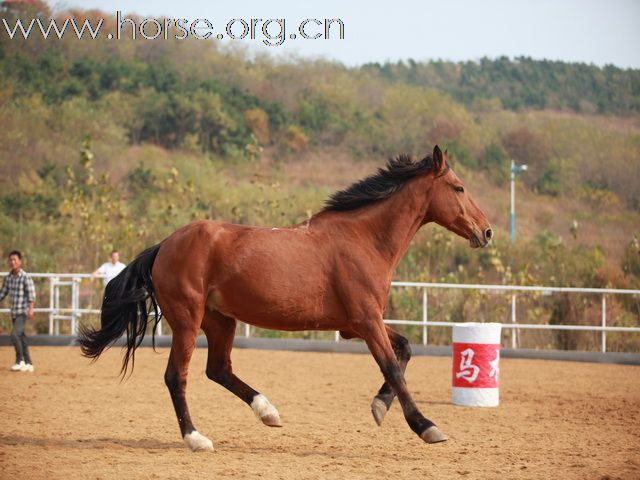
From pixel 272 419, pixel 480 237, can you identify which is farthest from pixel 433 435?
pixel 480 237

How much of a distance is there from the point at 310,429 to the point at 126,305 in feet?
6.84

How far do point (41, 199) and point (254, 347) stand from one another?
Result: 18000 millimetres

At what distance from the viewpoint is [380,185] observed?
7938 mm

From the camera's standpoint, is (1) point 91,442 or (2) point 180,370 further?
(1) point 91,442

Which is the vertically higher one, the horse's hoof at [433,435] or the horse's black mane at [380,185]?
the horse's black mane at [380,185]

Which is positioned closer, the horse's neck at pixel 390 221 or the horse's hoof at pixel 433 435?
the horse's hoof at pixel 433 435

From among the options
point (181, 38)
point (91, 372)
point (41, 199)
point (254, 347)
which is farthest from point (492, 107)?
point (91, 372)

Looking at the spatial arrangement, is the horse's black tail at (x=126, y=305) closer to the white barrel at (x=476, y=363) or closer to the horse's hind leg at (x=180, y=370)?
the horse's hind leg at (x=180, y=370)

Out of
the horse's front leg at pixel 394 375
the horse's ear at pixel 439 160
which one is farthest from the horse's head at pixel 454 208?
the horse's front leg at pixel 394 375

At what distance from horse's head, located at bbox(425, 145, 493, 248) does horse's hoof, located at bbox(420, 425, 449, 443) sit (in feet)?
5.70

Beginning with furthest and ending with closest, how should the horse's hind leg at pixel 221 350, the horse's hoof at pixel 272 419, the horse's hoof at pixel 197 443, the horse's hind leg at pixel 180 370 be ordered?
the horse's hind leg at pixel 221 350
the horse's hoof at pixel 272 419
the horse's hind leg at pixel 180 370
the horse's hoof at pixel 197 443

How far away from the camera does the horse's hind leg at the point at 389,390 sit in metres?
7.42

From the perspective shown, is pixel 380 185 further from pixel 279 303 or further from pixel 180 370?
pixel 180 370

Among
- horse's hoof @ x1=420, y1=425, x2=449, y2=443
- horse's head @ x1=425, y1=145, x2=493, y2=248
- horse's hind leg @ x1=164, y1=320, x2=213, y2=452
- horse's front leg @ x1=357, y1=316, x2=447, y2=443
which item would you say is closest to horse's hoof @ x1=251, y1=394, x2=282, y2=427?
horse's hind leg @ x1=164, y1=320, x2=213, y2=452
